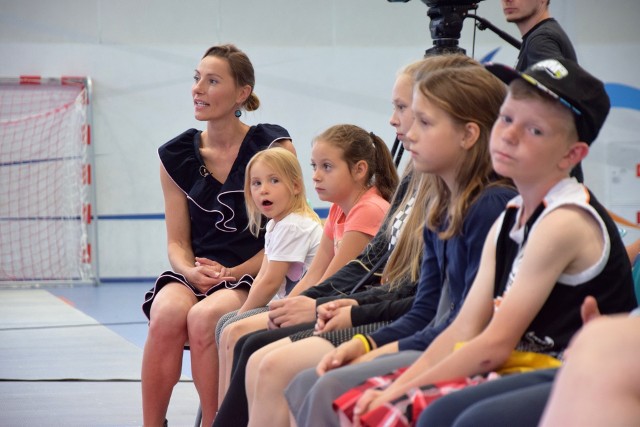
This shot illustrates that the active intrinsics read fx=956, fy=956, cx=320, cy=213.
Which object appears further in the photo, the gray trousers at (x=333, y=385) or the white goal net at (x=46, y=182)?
the white goal net at (x=46, y=182)

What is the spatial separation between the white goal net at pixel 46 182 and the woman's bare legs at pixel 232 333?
504 centimetres

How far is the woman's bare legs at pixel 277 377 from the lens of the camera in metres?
1.94

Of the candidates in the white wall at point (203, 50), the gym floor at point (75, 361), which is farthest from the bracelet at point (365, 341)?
the white wall at point (203, 50)

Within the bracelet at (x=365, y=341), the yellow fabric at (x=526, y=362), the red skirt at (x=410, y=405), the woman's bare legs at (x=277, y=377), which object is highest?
the yellow fabric at (x=526, y=362)

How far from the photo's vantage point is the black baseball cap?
1529 millimetres

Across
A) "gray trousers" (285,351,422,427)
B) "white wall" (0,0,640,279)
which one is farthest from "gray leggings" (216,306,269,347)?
"white wall" (0,0,640,279)

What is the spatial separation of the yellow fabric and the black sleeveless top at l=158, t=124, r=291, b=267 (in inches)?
65.5

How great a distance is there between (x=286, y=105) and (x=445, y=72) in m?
5.77

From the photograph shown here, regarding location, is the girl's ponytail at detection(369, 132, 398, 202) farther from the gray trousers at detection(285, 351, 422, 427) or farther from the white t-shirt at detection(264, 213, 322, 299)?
the gray trousers at detection(285, 351, 422, 427)

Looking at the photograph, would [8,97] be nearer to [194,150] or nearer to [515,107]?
[194,150]

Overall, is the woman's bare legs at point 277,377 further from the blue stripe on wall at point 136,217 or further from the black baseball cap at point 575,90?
the blue stripe on wall at point 136,217

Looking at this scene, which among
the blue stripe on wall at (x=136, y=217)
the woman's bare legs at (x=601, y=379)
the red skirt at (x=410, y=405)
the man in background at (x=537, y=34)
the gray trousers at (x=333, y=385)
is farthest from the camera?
the blue stripe on wall at (x=136, y=217)

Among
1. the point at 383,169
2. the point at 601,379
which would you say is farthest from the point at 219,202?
the point at 601,379

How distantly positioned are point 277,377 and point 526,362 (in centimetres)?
58
